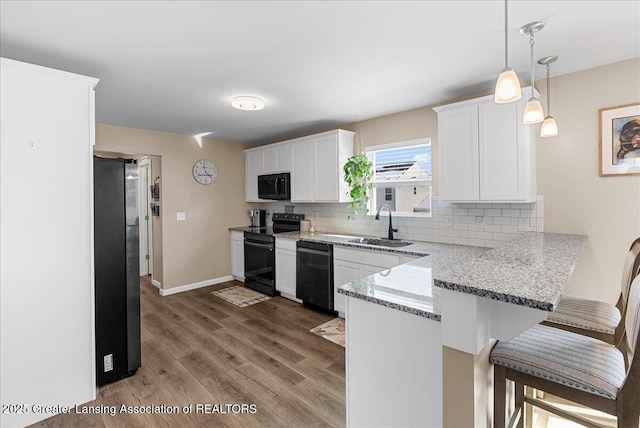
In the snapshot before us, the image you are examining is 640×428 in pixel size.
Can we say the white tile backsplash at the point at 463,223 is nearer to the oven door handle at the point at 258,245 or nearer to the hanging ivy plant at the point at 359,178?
the hanging ivy plant at the point at 359,178

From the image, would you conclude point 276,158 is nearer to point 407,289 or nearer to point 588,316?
point 407,289

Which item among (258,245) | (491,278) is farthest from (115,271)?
(491,278)

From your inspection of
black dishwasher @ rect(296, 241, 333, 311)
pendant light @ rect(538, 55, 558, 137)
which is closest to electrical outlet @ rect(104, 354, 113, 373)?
black dishwasher @ rect(296, 241, 333, 311)

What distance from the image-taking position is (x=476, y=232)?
3086 millimetres

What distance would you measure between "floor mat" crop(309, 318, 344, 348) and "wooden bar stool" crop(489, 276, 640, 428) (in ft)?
5.96

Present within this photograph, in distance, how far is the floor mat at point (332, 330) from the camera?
303cm

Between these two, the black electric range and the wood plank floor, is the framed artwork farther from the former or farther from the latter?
the black electric range

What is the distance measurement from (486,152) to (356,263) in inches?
66.9

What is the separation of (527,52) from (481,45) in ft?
1.36

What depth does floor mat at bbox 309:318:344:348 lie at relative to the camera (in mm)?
3033

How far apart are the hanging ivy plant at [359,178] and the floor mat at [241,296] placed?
75.5 inches

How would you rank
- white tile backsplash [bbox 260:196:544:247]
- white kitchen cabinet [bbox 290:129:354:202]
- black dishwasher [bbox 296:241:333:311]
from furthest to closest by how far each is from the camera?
white kitchen cabinet [bbox 290:129:354:202] → black dishwasher [bbox 296:241:333:311] → white tile backsplash [bbox 260:196:544:247]

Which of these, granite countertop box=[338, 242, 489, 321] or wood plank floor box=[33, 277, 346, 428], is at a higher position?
granite countertop box=[338, 242, 489, 321]

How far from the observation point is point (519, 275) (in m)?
1.22
